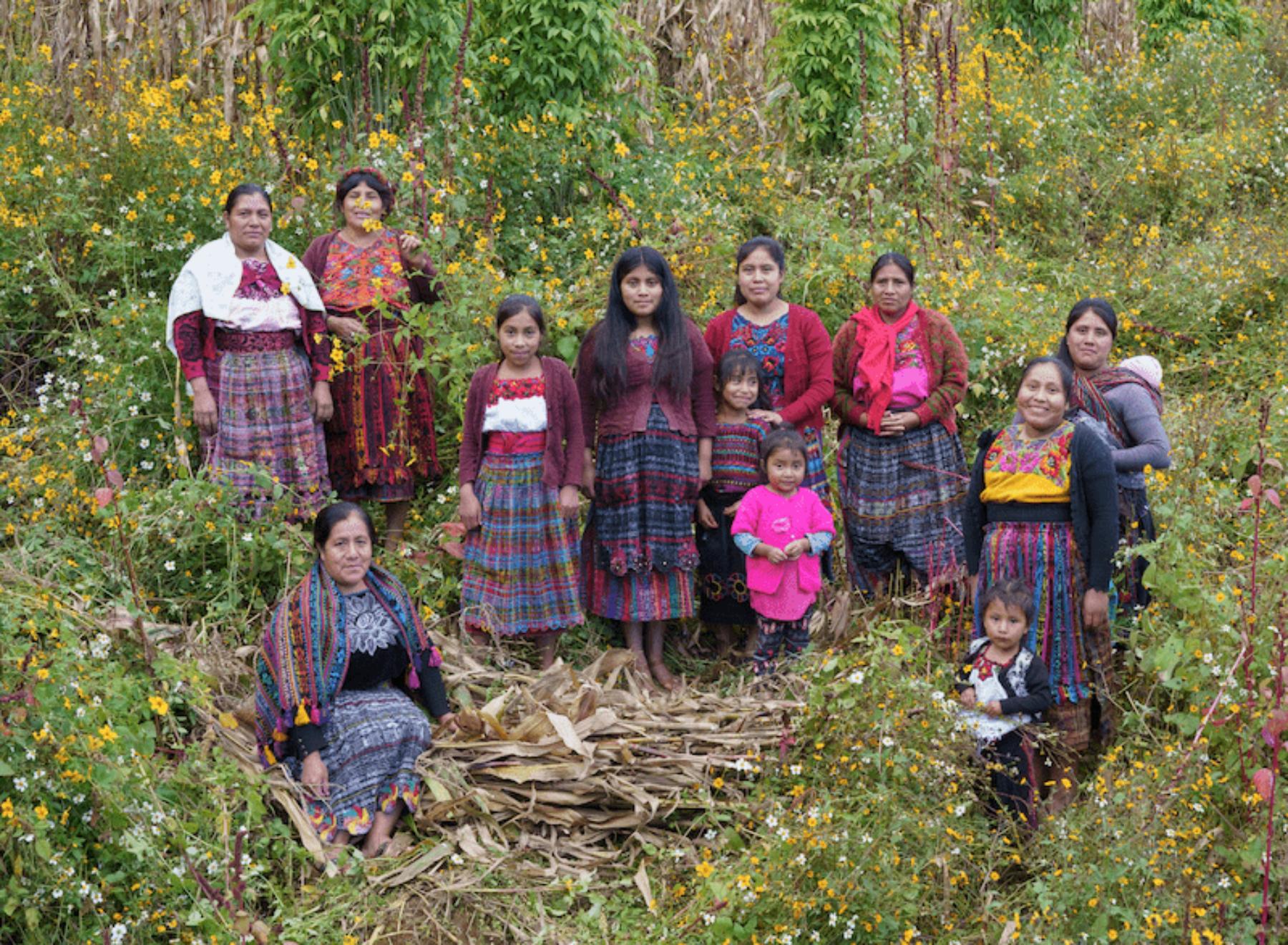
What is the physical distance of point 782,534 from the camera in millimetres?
5438

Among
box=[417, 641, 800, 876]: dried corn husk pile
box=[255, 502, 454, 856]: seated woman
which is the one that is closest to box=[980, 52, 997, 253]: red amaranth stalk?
box=[417, 641, 800, 876]: dried corn husk pile

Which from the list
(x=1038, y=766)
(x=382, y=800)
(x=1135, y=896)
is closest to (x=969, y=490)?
(x=1038, y=766)

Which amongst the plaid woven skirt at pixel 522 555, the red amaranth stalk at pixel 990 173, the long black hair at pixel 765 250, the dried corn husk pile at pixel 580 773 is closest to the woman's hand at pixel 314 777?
the dried corn husk pile at pixel 580 773

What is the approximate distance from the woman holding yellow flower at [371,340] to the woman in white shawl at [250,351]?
17cm

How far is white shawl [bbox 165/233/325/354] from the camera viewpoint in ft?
19.3

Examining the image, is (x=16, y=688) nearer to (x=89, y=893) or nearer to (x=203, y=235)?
(x=89, y=893)

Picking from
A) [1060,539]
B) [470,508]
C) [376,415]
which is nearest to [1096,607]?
[1060,539]

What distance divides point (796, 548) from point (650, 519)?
66 centimetres

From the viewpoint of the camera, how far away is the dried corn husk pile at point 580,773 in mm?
4641

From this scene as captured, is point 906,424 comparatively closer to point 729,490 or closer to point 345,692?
point 729,490

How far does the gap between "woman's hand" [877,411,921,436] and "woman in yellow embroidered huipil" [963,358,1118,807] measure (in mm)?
808

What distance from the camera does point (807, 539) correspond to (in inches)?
212

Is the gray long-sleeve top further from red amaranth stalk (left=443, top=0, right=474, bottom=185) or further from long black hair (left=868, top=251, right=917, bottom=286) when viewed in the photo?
red amaranth stalk (left=443, top=0, right=474, bottom=185)

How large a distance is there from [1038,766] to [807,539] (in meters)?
1.17
